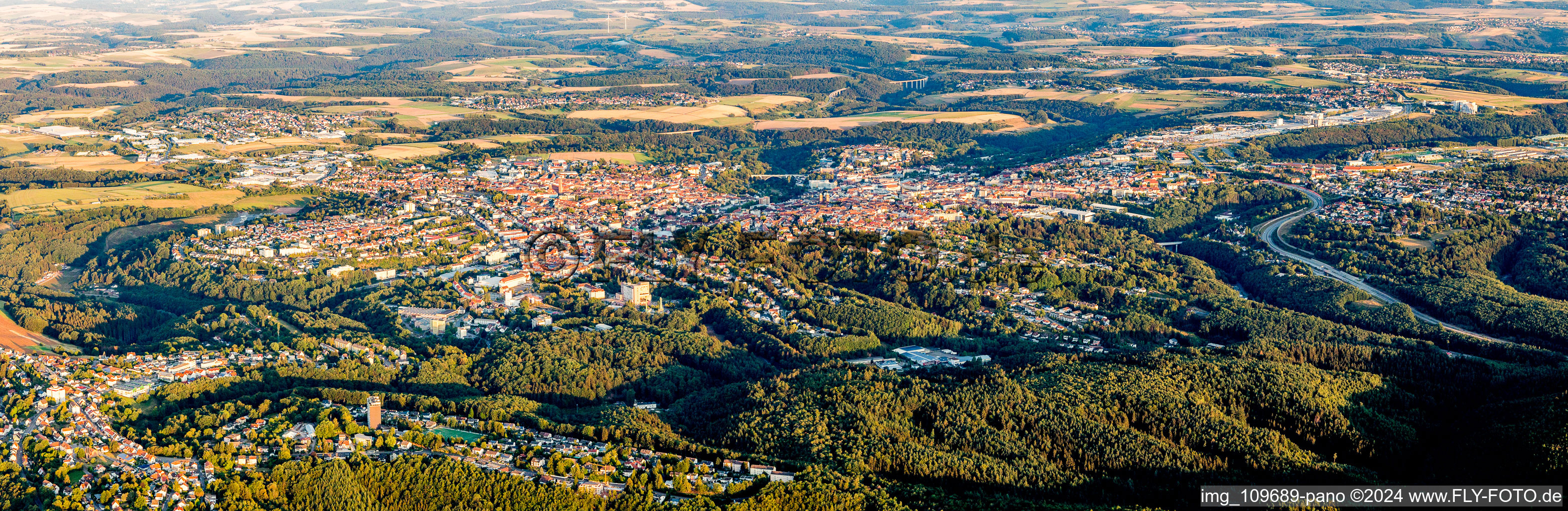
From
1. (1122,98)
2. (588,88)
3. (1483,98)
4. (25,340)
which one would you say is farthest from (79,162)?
(1483,98)

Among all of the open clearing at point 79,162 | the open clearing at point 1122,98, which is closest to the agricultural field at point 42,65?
the open clearing at point 79,162

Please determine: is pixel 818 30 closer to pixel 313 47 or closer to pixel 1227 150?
pixel 313 47

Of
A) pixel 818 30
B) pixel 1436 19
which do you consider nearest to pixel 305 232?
pixel 818 30

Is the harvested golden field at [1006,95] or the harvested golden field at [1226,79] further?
the harvested golden field at [1006,95]

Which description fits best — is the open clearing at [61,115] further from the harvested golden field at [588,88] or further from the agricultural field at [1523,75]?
the agricultural field at [1523,75]

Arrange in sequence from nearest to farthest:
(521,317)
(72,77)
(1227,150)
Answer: (521,317) → (1227,150) → (72,77)
